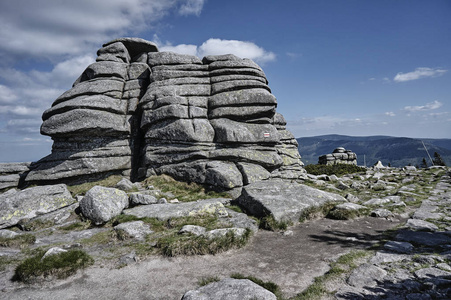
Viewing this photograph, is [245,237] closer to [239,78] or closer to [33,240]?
[33,240]

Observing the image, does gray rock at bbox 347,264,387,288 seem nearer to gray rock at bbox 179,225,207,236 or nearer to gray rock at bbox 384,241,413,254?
gray rock at bbox 384,241,413,254

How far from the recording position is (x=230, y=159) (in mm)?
23469

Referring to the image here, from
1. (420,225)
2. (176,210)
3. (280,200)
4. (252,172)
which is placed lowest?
(420,225)

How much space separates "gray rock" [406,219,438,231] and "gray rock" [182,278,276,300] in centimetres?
1079

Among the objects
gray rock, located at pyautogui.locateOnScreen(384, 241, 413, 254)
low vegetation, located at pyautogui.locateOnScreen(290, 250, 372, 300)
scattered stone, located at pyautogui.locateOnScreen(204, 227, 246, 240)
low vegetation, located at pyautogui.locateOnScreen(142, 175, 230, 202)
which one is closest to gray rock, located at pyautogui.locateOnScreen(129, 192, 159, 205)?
low vegetation, located at pyautogui.locateOnScreen(142, 175, 230, 202)

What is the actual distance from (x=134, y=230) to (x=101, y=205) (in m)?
3.45

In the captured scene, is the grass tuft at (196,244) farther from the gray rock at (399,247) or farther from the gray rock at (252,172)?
the gray rock at (252,172)

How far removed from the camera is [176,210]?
14.6 meters

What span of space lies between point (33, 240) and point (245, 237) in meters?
10.6

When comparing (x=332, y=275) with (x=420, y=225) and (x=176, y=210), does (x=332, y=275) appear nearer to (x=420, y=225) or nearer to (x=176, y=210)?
(x=420, y=225)

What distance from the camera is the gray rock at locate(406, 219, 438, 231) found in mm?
12578

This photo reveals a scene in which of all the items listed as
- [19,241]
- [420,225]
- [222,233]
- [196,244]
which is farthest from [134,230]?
[420,225]

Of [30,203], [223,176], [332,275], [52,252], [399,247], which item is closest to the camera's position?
[332,275]

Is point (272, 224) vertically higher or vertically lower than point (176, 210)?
lower
